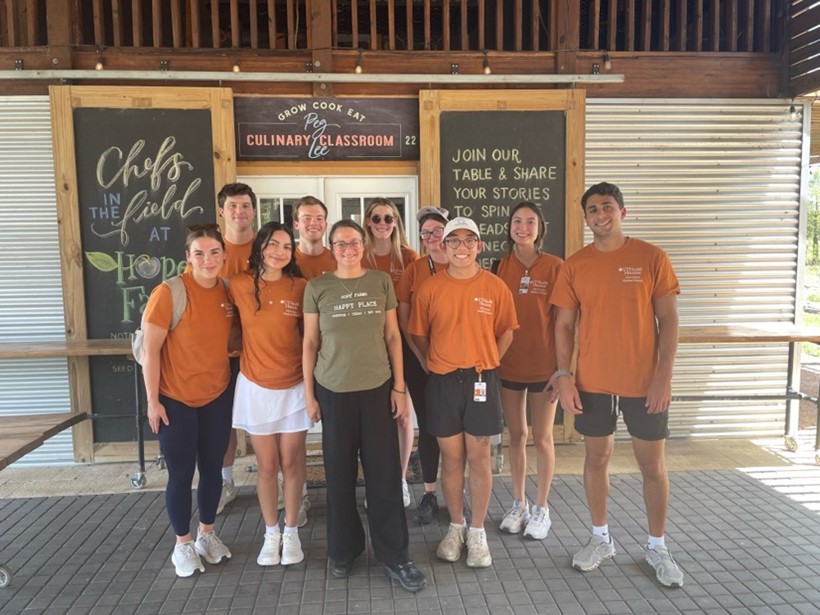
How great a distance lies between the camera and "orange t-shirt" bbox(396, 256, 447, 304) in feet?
10.6

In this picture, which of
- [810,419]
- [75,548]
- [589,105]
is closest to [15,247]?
[75,548]

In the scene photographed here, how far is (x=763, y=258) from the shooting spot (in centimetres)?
498

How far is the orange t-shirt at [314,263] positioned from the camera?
10.6ft

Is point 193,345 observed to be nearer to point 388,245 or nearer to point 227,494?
point 388,245

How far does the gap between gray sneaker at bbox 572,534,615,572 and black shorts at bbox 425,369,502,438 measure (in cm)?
81

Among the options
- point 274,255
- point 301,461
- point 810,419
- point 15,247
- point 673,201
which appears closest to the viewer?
point 274,255

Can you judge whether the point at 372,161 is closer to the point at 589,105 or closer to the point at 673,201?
the point at 589,105

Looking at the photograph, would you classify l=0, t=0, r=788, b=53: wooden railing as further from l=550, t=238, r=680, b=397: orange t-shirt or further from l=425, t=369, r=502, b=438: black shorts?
l=425, t=369, r=502, b=438: black shorts

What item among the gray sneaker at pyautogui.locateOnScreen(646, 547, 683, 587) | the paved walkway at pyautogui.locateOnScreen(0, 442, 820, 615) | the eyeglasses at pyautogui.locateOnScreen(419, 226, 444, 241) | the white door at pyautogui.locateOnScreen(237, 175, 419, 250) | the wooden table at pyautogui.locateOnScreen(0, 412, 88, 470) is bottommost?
the paved walkway at pyautogui.locateOnScreen(0, 442, 820, 615)

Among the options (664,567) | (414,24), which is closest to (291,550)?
(664,567)

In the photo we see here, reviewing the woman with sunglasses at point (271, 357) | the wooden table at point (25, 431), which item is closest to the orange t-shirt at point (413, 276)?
the woman with sunglasses at point (271, 357)

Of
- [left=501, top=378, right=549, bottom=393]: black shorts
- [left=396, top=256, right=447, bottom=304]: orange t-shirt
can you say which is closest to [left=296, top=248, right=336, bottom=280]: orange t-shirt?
[left=396, top=256, right=447, bottom=304]: orange t-shirt

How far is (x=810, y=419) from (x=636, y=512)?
3503 millimetres

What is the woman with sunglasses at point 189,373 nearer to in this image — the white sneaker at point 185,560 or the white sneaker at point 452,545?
the white sneaker at point 185,560
